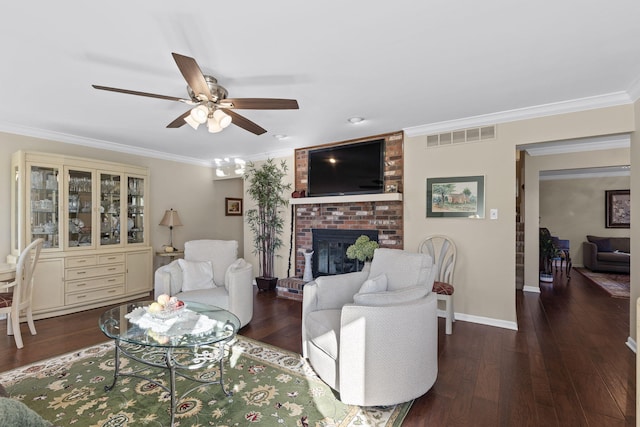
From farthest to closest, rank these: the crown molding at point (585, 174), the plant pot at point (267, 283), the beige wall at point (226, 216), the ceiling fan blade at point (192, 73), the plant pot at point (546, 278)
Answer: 1. the crown molding at point (585, 174)
2. the beige wall at point (226, 216)
3. the plant pot at point (546, 278)
4. the plant pot at point (267, 283)
5. the ceiling fan blade at point (192, 73)

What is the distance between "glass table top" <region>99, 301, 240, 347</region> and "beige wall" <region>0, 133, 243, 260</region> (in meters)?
2.76

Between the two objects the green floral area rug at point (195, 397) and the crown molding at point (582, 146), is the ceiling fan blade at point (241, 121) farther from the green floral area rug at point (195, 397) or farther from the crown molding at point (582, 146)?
the crown molding at point (582, 146)

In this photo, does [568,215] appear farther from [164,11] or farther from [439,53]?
[164,11]

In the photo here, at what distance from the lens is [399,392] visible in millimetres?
1942

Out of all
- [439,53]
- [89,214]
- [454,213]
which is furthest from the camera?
[89,214]

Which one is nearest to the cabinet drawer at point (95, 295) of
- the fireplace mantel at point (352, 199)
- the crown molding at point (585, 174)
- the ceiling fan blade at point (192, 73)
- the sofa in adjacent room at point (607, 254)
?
the fireplace mantel at point (352, 199)

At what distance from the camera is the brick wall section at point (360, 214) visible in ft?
13.5

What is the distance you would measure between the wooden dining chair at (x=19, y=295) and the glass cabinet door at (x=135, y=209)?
1393 millimetres

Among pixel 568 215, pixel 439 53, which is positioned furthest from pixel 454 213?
pixel 568 215

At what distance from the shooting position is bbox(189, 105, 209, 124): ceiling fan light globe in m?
2.19

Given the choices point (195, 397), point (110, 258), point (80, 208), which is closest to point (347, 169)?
point (195, 397)

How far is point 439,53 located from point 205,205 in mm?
5033

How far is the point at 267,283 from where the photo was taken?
16.4ft

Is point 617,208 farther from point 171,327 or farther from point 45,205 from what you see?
point 45,205
